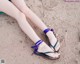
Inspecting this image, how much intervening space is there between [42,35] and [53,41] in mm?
138

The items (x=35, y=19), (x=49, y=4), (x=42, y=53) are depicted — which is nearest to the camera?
(x=42, y=53)

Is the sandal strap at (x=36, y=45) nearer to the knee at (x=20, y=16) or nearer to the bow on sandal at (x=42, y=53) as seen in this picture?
the bow on sandal at (x=42, y=53)

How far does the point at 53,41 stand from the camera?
5.06 feet

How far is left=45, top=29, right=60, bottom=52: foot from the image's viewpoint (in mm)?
1524

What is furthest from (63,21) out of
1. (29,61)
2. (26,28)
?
(29,61)

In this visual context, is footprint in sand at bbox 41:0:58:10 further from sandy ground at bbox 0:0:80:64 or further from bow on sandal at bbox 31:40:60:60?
bow on sandal at bbox 31:40:60:60

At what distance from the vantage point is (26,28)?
5.18 ft

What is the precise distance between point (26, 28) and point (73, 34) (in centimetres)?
38

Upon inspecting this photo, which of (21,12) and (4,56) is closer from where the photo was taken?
(4,56)

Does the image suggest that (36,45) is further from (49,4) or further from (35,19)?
(49,4)

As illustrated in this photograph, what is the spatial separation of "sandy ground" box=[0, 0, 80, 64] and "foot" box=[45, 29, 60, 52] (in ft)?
0.18

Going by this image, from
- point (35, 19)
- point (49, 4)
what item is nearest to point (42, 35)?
point (35, 19)

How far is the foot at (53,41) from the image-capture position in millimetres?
1524

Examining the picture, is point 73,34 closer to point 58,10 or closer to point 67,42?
point 67,42
